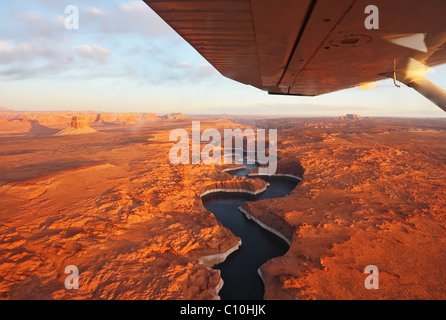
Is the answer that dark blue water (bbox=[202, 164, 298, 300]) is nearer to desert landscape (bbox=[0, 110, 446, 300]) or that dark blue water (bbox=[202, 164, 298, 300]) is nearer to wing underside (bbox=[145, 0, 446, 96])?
desert landscape (bbox=[0, 110, 446, 300])

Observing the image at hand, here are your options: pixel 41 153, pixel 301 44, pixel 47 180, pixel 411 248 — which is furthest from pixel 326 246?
pixel 41 153

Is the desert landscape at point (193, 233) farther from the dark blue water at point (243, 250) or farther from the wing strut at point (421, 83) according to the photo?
the wing strut at point (421, 83)

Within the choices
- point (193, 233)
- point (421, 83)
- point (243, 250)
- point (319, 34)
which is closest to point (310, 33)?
point (319, 34)

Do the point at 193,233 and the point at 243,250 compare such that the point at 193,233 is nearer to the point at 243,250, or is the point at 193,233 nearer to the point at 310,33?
the point at 243,250

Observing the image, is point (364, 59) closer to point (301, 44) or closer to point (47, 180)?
point (301, 44)

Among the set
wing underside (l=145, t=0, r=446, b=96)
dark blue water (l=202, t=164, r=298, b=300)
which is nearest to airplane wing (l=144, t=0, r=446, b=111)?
wing underside (l=145, t=0, r=446, b=96)
